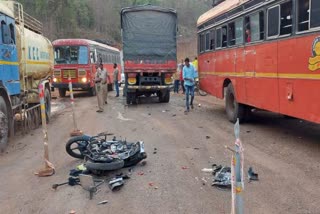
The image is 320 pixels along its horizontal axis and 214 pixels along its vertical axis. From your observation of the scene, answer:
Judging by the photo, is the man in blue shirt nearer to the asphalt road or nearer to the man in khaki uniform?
the asphalt road

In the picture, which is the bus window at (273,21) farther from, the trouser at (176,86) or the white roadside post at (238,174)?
the trouser at (176,86)

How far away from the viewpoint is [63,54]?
23172 millimetres

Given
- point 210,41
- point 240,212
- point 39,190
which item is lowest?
point 39,190

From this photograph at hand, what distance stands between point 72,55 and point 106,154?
17236 mm

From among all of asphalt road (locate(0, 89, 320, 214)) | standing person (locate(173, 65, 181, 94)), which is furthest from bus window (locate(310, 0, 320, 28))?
standing person (locate(173, 65, 181, 94))

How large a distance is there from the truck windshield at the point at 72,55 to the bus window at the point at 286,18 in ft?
53.3

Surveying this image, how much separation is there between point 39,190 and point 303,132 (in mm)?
6387

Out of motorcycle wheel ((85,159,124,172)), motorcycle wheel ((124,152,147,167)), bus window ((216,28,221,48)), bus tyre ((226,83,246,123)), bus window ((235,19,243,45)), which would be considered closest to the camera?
motorcycle wheel ((85,159,124,172))

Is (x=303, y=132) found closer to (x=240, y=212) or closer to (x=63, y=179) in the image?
(x=63, y=179)

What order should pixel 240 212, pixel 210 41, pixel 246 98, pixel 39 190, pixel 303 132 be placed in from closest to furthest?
pixel 240 212 → pixel 39 190 → pixel 303 132 → pixel 246 98 → pixel 210 41

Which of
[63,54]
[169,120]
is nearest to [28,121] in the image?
[169,120]

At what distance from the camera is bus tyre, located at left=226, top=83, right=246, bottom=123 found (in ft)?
37.4

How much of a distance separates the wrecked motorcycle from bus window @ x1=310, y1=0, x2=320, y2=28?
359cm

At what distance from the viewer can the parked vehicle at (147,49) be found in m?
17.8
